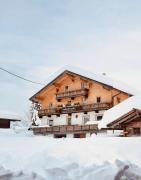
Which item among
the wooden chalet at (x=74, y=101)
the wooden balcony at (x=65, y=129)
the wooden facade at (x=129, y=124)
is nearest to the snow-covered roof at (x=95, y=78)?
the wooden chalet at (x=74, y=101)

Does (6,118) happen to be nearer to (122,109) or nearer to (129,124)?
(122,109)

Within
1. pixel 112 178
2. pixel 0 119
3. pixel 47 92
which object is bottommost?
pixel 112 178

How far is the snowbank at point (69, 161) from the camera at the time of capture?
6344 millimetres

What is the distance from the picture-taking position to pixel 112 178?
6.37m

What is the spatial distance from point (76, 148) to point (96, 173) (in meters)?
1.73

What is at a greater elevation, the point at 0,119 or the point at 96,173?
the point at 0,119

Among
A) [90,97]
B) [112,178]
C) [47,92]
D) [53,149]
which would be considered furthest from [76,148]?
[47,92]

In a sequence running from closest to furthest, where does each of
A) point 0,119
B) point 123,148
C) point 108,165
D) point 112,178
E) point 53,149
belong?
point 112,178 → point 108,165 → point 53,149 → point 123,148 → point 0,119

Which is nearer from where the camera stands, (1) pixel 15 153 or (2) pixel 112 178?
(2) pixel 112 178

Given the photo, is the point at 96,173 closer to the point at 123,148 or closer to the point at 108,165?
the point at 108,165

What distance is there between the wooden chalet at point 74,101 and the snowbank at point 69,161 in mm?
32417

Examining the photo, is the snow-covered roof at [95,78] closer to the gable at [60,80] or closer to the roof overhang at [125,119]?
the gable at [60,80]

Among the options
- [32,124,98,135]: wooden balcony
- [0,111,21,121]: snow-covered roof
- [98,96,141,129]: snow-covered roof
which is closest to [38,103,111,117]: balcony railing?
[32,124,98,135]: wooden balcony

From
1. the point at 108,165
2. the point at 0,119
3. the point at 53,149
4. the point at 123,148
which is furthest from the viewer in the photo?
the point at 0,119
